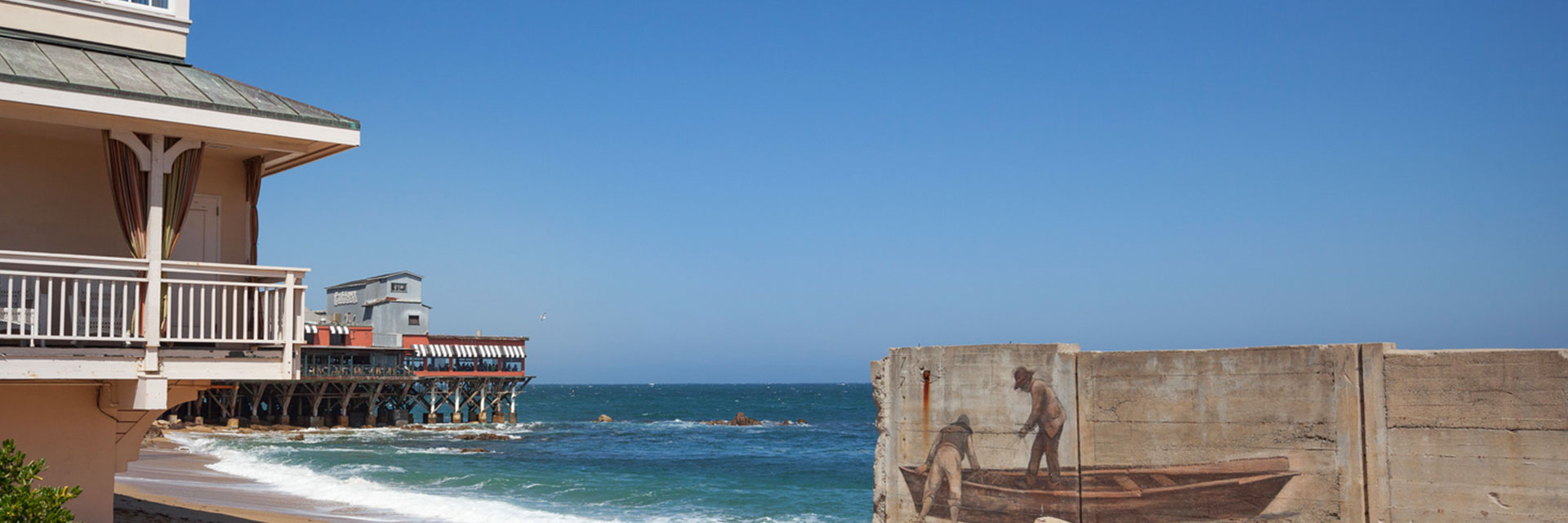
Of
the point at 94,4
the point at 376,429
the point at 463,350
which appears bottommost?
the point at 376,429

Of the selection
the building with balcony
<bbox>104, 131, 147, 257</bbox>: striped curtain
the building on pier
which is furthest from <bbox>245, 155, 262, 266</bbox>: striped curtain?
the building on pier

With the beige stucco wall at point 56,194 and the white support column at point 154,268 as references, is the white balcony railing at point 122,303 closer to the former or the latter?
the white support column at point 154,268

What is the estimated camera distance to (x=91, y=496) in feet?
33.2

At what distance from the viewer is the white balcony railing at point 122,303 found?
865cm

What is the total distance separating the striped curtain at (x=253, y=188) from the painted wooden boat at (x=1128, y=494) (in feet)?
23.4

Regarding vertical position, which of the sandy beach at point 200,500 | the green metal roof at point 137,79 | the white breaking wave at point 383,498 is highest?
the green metal roof at point 137,79

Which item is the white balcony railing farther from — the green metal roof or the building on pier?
the building on pier

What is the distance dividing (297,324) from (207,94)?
207 cm

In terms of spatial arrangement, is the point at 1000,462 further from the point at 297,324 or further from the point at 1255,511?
the point at 297,324

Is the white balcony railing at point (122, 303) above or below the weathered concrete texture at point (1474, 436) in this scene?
above

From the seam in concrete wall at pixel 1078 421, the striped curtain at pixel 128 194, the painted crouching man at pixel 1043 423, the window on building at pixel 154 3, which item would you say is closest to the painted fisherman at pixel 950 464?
the painted crouching man at pixel 1043 423

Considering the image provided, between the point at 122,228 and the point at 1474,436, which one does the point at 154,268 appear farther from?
the point at 1474,436

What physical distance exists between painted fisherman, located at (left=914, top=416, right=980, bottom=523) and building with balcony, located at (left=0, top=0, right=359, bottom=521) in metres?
6.32

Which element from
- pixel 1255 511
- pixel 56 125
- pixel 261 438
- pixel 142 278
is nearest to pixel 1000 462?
pixel 1255 511
